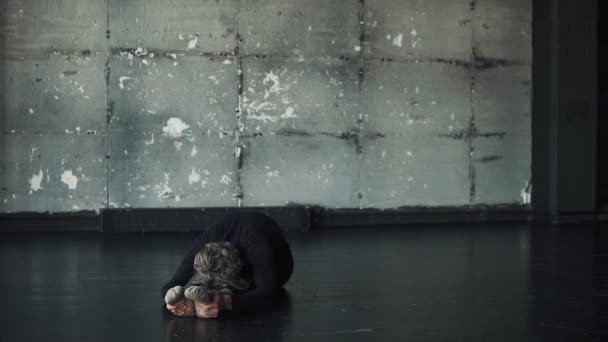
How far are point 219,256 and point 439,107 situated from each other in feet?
19.6

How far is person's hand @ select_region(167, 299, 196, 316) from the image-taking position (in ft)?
13.2

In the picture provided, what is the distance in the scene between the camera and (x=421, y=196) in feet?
31.0

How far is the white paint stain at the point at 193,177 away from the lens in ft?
28.7

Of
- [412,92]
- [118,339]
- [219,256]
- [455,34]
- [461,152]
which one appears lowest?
[118,339]

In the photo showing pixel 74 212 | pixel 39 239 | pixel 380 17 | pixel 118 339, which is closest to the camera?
pixel 118 339

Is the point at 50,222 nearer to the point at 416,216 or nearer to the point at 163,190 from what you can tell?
the point at 163,190

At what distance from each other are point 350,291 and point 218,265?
4.26 feet

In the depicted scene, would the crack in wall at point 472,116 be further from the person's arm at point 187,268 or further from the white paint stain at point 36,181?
the person's arm at point 187,268

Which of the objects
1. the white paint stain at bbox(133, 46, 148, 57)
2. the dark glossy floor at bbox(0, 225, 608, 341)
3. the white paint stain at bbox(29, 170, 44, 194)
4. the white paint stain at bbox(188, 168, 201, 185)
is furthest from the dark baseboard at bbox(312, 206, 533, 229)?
the white paint stain at bbox(29, 170, 44, 194)

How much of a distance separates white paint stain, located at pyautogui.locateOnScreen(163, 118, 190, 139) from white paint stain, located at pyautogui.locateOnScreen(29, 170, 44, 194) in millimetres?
1341

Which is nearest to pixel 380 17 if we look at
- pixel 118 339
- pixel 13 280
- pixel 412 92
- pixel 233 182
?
pixel 412 92

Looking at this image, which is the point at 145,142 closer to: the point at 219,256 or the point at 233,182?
the point at 233,182

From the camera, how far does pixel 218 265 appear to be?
397cm

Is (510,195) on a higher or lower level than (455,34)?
lower
